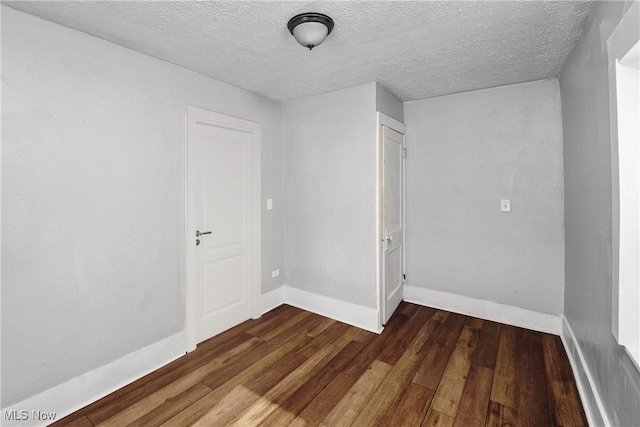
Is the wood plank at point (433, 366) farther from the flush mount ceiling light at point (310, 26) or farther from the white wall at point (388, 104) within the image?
the flush mount ceiling light at point (310, 26)

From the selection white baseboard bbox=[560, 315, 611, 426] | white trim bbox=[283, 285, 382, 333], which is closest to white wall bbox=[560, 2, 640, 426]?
white baseboard bbox=[560, 315, 611, 426]

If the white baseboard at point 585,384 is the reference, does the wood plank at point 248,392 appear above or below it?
below

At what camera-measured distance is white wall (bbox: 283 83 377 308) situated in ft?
10.00

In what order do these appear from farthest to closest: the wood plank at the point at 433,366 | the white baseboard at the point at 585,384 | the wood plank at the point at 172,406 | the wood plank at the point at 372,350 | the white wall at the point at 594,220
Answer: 1. the wood plank at the point at 372,350
2. the wood plank at the point at 433,366
3. the wood plank at the point at 172,406
4. the white baseboard at the point at 585,384
5. the white wall at the point at 594,220

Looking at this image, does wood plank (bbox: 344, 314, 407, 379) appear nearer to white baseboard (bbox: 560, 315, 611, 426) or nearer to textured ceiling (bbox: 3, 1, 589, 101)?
white baseboard (bbox: 560, 315, 611, 426)

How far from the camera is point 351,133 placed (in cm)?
311

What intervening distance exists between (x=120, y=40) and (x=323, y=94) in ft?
6.26

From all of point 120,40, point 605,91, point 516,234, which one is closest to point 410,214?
point 516,234

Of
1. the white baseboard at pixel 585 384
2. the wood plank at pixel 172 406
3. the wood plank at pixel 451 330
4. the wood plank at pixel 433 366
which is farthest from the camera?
the wood plank at pixel 451 330

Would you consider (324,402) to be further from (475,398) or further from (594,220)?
(594,220)

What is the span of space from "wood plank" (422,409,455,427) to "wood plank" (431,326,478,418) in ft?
0.11

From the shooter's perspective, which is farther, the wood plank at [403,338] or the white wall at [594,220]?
the wood plank at [403,338]

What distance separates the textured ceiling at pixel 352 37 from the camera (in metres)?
1.71

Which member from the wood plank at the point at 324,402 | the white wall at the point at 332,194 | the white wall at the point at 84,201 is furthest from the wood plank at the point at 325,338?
the white wall at the point at 84,201
